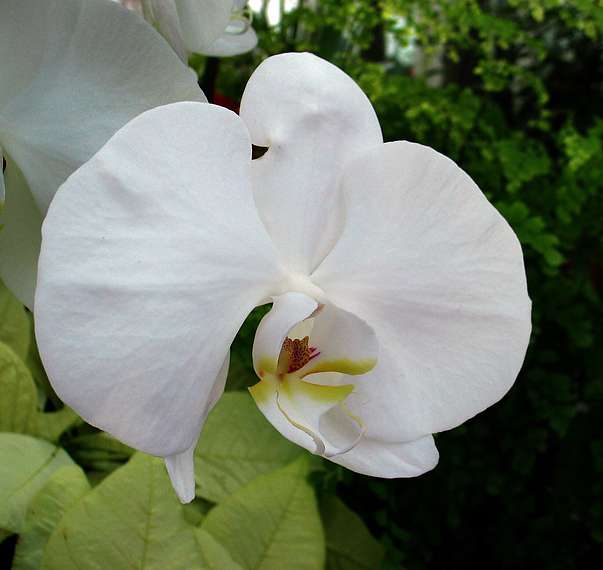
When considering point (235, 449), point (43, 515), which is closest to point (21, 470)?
point (43, 515)

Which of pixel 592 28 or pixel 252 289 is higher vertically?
pixel 252 289

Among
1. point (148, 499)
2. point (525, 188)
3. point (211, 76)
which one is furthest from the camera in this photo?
point (525, 188)

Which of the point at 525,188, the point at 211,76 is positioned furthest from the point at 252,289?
the point at 525,188

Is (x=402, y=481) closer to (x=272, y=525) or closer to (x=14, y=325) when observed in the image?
(x=272, y=525)

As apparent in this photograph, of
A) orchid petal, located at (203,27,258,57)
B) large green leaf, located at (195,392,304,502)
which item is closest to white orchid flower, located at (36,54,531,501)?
orchid petal, located at (203,27,258,57)

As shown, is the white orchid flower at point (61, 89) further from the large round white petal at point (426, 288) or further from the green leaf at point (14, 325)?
the green leaf at point (14, 325)

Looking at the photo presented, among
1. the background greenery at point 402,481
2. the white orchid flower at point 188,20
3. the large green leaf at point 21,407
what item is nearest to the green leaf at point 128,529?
the background greenery at point 402,481

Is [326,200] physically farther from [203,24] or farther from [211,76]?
[211,76]
